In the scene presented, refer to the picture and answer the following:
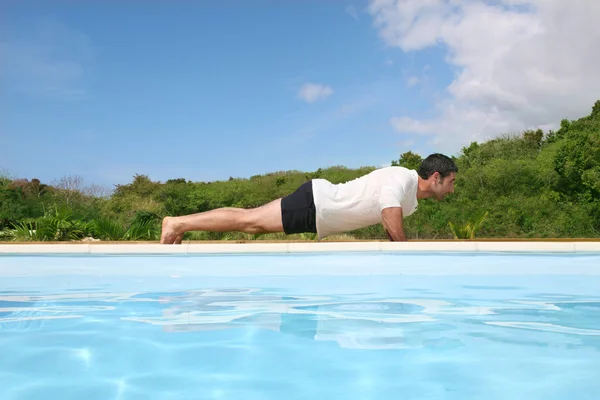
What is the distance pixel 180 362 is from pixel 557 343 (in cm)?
184

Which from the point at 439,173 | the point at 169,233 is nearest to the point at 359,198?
the point at 439,173

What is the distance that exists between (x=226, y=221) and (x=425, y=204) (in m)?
8.35

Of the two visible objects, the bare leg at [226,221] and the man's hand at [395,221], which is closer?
the man's hand at [395,221]

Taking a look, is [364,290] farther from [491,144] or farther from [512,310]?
[491,144]

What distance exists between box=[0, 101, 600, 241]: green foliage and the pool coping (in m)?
3.84

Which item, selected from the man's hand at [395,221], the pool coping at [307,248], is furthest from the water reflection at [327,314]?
the man's hand at [395,221]

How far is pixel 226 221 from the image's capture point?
20.3ft

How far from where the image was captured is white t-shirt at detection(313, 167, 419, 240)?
5.98 m

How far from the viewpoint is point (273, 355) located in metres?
2.64

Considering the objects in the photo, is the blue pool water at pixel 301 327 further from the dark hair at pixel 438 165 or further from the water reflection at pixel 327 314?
the dark hair at pixel 438 165

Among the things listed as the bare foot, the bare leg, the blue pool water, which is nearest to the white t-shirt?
the bare leg

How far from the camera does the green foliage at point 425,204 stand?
1070 cm

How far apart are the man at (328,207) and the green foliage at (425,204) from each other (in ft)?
13.6

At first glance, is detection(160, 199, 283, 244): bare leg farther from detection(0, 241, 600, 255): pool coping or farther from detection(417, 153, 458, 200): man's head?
detection(417, 153, 458, 200): man's head
